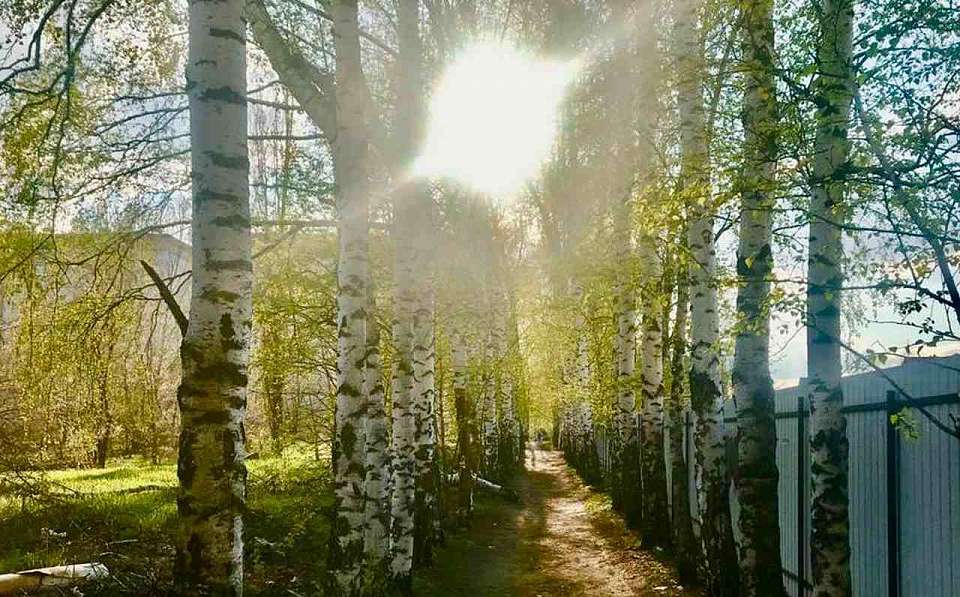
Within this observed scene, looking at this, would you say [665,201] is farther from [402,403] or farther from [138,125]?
[138,125]

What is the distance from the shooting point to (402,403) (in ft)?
31.6

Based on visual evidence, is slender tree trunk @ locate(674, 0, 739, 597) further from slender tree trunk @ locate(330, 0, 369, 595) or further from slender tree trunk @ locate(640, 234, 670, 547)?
slender tree trunk @ locate(640, 234, 670, 547)

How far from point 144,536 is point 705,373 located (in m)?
7.55

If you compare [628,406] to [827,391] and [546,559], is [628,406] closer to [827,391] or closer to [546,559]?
[546,559]

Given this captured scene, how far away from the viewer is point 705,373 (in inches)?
323

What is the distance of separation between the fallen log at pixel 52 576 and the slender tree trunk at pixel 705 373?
629 centimetres

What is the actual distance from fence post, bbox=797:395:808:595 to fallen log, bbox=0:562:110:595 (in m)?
7.18

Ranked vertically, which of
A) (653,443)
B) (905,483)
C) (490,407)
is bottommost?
(490,407)

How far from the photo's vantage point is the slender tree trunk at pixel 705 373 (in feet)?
25.5

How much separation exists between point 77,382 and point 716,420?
7156 mm

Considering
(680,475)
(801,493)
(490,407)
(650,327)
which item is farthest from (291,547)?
(490,407)

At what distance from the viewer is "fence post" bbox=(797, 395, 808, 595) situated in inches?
309

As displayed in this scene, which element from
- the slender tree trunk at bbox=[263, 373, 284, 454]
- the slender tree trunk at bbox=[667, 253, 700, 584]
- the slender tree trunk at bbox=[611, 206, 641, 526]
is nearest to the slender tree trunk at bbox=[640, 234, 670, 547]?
the slender tree trunk at bbox=[611, 206, 641, 526]

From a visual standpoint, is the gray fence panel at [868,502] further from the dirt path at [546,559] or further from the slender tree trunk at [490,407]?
the slender tree trunk at [490,407]
